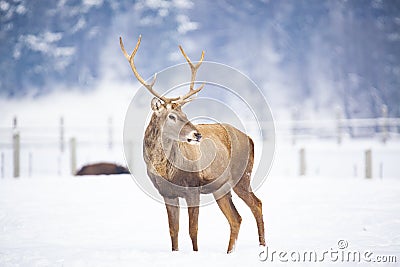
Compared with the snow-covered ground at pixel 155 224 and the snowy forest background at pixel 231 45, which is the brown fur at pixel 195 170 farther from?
the snowy forest background at pixel 231 45

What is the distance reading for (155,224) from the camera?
270 inches

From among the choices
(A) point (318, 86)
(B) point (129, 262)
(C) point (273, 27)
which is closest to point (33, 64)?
(C) point (273, 27)

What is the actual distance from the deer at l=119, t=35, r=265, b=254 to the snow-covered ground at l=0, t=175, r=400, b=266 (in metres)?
0.45

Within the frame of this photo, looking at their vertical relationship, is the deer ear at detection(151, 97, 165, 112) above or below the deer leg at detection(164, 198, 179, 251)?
above

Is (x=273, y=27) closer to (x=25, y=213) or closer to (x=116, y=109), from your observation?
(x=116, y=109)

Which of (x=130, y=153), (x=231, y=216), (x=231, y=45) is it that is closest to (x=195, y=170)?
(x=231, y=216)

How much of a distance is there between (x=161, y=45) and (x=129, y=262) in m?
40.5

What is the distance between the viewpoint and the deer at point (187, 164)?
4.47m

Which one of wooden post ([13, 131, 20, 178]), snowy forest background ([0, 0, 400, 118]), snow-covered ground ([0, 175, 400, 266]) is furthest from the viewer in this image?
snowy forest background ([0, 0, 400, 118])

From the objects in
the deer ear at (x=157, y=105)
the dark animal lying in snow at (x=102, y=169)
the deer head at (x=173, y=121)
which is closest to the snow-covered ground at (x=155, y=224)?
the deer head at (x=173, y=121)

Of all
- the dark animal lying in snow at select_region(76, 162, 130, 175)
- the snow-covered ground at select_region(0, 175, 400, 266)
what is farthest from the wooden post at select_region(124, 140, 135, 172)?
the snow-covered ground at select_region(0, 175, 400, 266)

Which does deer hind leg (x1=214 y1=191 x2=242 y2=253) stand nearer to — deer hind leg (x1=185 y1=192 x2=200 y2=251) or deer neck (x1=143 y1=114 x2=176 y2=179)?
deer hind leg (x1=185 y1=192 x2=200 y2=251)

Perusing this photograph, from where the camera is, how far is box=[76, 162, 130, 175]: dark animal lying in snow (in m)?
11.9

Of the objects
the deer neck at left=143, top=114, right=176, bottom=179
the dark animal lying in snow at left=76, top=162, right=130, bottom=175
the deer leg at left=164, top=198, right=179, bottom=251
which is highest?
the deer neck at left=143, top=114, right=176, bottom=179
